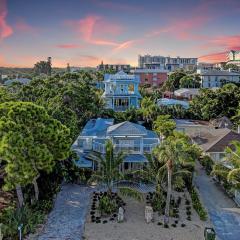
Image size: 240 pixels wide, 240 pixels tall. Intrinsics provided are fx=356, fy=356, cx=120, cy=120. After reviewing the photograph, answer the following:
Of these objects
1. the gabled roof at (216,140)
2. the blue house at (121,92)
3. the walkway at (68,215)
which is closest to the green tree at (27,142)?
the walkway at (68,215)

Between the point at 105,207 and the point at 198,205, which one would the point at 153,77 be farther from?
the point at 105,207

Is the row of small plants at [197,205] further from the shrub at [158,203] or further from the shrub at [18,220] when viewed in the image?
the shrub at [18,220]

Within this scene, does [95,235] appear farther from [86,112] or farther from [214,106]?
[214,106]

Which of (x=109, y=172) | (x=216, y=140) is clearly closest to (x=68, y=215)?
(x=109, y=172)

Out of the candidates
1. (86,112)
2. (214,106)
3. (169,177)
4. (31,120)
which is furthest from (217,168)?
(214,106)

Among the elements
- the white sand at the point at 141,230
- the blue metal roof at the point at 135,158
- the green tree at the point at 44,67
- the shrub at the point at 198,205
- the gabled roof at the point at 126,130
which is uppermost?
the green tree at the point at 44,67

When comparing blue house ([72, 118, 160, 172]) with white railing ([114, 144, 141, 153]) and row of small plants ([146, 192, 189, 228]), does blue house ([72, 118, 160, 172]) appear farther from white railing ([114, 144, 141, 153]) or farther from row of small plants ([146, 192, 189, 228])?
row of small plants ([146, 192, 189, 228])
